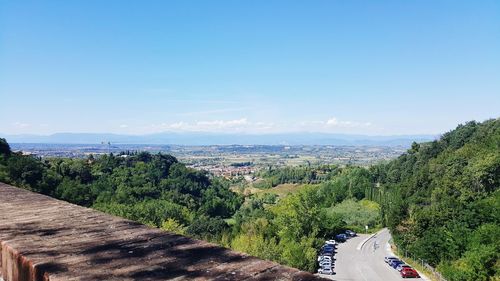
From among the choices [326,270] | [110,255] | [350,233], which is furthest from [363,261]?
[110,255]

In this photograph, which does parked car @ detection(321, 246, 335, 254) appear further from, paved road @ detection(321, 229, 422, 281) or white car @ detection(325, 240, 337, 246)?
white car @ detection(325, 240, 337, 246)

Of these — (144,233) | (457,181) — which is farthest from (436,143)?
(144,233)

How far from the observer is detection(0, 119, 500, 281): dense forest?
26.3 metres

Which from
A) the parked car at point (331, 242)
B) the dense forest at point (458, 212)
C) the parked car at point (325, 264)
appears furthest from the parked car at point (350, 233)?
the parked car at point (325, 264)

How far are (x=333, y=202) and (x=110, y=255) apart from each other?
199ft

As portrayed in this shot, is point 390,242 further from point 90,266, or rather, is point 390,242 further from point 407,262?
point 90,266

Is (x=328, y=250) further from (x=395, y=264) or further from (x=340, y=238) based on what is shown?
(x=340, y=238)

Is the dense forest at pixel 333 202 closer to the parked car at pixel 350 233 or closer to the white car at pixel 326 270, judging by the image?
the white car at pixel 326 270

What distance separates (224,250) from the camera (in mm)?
1959

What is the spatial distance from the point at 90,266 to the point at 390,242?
3963 cm

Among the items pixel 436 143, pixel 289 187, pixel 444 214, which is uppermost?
pixel 436 143

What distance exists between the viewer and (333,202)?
60.5 meters

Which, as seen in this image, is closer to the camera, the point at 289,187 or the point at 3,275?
the point at 3,275

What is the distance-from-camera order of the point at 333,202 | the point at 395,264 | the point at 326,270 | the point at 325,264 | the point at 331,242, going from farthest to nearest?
the point at 333,202 → the point at 331,242 → the point at 395,264 → the point at 325,264 → the point at 326,270
